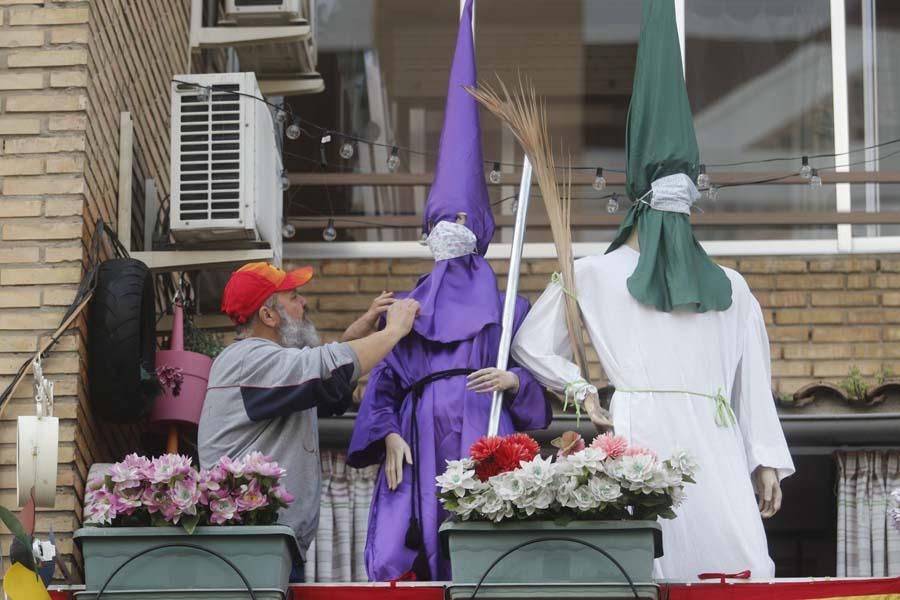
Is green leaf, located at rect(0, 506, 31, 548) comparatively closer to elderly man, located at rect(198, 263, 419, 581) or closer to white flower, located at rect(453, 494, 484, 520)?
elderly man, located at rect(198, 263, 419, 581)

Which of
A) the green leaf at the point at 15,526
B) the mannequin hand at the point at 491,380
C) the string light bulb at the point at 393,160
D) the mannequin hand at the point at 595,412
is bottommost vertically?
the green leaf at the point at 15,526

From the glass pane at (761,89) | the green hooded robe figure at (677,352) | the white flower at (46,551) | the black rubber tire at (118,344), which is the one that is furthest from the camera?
the glass pane at (761,89)

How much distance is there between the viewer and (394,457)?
6.67 metres

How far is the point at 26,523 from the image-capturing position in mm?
5953

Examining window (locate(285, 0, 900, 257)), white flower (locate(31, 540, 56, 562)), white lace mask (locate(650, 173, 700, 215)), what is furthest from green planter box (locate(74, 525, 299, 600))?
window (locate(285, 0, 900, 257))

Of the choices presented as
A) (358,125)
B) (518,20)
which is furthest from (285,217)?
(518,20)

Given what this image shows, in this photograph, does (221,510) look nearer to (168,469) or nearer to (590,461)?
(168,469)

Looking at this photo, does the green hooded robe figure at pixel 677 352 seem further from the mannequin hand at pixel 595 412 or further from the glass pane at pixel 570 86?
the glass pane at pixel 570 86

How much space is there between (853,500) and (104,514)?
3754mm

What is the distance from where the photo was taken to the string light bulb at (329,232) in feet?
30.1

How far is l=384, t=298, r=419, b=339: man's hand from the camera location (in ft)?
21.9

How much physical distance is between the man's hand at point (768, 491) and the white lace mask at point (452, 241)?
1312 millimetres

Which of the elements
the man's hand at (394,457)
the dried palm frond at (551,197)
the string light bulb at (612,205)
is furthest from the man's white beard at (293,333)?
the string light bulb at (612,205)

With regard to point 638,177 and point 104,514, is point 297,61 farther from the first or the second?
point 104,514
